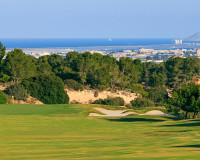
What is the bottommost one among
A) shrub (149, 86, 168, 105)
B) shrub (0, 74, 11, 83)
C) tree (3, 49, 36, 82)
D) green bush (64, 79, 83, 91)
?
shrub (149, 86, 168, 105)

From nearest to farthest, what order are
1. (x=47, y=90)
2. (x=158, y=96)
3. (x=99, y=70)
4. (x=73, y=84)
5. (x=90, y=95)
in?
1. (x=47, y=90)
2. (x=73, y=84)
3. (x=90, y=95)
4. (x=99, y=70)
5. (x=158, y=96)

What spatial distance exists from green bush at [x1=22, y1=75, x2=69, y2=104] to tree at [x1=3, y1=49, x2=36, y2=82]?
6.84ft

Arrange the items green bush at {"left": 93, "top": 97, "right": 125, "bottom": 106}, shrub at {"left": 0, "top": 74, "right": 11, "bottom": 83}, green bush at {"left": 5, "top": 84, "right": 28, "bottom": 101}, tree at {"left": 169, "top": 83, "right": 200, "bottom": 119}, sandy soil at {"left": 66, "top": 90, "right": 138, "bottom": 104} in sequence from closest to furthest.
A: tree at {"left": 169, "top": 83, "right": 200, "bottom": 119}, green bush at {"left": 5, "top": 84, "right": 28, "bottom": 101}, green bush at {"left": 93, "top": 97, "right": 125, "bottom": 106}, shrub at {"left": 0, "top": 74, "right": 11, "bottom": 83}, sandy soil at {"left": 66, "top": 90, "right": 138, "bottom": 104}

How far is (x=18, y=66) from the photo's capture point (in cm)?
4481

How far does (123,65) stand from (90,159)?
50.2 metres

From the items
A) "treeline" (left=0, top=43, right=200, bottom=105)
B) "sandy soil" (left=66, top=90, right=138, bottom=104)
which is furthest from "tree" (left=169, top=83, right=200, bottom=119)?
"sandy soil" (left=66, top=90, right=138, bottom=104)

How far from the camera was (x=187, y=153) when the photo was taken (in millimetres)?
7168

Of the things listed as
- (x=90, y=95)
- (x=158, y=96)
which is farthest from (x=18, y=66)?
(x=158, y=96)

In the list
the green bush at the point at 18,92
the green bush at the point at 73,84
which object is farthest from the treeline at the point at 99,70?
the green bush at the point at 18,92

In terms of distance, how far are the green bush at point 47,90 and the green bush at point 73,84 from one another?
16.3 ft

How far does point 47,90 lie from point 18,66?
5.10 metres

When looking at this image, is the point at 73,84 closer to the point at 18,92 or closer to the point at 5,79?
the point at 5,79

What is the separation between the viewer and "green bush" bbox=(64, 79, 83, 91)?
48781 mm

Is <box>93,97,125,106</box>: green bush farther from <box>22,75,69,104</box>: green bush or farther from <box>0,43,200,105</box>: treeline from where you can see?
<box>0,43,200,105</box>: treeline
